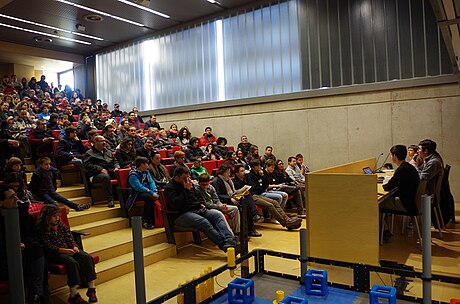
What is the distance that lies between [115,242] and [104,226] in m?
0.51

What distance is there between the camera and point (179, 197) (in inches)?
173

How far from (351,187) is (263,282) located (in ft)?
6.65

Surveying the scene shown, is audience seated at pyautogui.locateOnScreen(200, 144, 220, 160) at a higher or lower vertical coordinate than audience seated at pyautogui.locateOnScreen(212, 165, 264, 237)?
higher

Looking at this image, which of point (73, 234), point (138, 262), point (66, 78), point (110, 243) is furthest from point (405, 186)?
point (66, 78)

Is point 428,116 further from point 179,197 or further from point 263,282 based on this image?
point 263,282

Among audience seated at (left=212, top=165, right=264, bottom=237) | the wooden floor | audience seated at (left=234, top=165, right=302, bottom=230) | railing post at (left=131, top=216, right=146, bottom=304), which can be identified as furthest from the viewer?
audience seated at (left=234, top=165, right=302, bottom=230)

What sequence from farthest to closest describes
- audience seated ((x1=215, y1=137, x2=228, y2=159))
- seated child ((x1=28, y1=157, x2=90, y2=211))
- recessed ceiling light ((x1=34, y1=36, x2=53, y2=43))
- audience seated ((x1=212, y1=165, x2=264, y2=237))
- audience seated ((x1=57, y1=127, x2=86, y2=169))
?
recessed ceiling light ((x1=34, y1=36, x2=53, y2=43)) < audience seated ((x1=215, y1=137, x2=228, y2=159)) < audience seated ((x1=57, y1=127, x2=86, y2=169)) < audience seated ((x1=212, y1=165, x2=264, y2=237)) < seated child ((x1=28, y1=157, x2=90, y2=211))

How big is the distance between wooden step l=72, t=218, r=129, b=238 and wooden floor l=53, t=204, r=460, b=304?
2.90ft

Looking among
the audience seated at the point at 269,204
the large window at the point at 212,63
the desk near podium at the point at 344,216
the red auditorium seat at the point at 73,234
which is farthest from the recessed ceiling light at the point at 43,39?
the desk near podium at the point at 344,216

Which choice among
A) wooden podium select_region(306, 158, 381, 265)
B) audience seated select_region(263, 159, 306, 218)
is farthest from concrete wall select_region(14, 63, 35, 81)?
wooden podium select_region(306, 158, 381, 265)

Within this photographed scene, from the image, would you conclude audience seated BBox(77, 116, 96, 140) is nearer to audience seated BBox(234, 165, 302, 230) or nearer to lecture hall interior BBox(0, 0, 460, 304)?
lecture hall interior BBox(0, 0, 460, 304)

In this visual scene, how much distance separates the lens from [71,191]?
5.50 metres

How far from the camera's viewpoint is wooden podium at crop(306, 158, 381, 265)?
350cm

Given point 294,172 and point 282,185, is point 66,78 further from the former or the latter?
point 282,185
